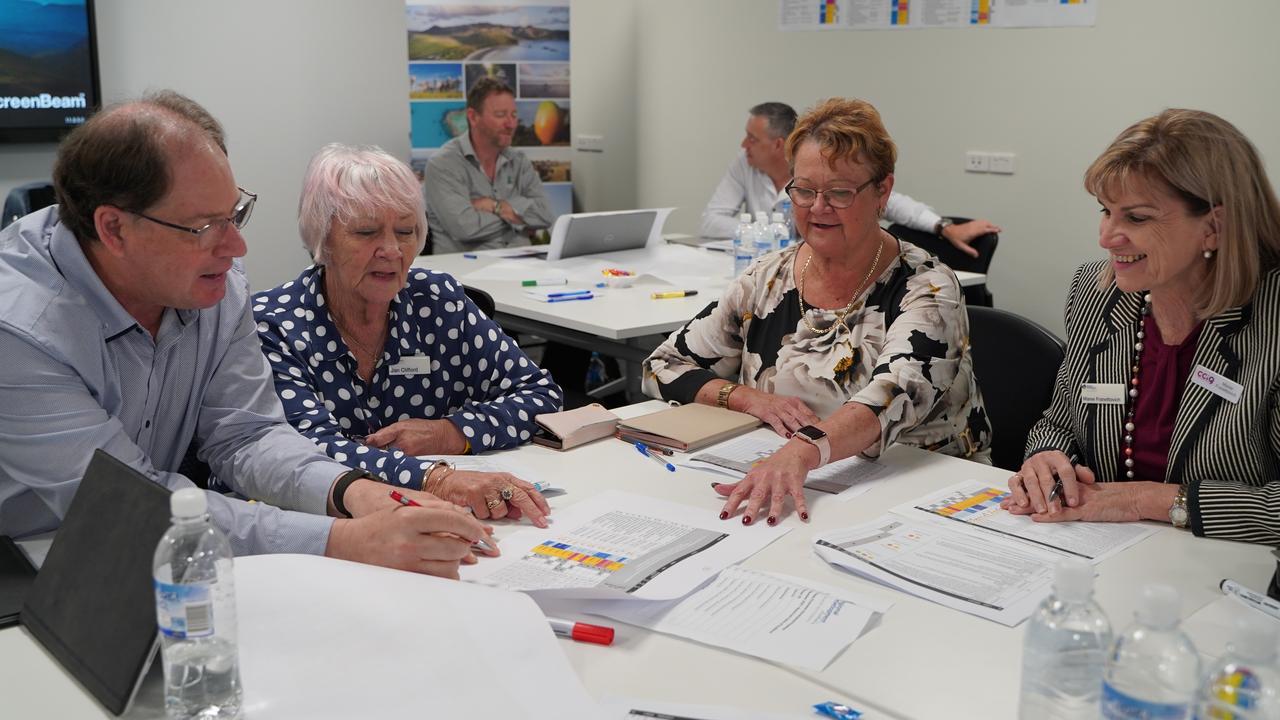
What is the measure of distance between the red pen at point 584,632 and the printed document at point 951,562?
0.43 metres

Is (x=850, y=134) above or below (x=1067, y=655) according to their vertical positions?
above

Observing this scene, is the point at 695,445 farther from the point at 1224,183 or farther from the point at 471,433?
the point at 1224,183

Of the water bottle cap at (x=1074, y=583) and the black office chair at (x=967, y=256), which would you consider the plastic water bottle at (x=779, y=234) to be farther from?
the water bottle cap at (x=1074, y=583)

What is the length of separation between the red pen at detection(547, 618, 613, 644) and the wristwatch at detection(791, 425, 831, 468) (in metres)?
0.73

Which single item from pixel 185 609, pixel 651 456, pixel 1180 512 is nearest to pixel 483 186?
pixel 651 456

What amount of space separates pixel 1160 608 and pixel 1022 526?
0.91 m

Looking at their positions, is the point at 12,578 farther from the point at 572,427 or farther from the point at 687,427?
the point at 687,427

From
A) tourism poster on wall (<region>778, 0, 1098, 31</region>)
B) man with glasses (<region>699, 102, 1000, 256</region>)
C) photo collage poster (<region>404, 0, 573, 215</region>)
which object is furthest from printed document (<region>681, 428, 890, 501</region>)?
photo collage poster (<region>404, 0, 573, 215</region>)

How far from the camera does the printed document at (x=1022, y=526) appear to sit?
1.79 meters

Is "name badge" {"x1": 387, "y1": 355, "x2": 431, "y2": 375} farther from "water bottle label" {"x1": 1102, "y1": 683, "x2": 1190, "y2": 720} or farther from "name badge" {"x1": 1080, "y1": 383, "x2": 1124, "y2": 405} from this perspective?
"water bottle label" {"x1": 1102, "y1": 683, "x2": 1190, "y2": 720}

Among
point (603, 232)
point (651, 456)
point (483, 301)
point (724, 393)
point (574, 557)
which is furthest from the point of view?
point (603, 232)

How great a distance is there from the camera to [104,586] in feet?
4.24

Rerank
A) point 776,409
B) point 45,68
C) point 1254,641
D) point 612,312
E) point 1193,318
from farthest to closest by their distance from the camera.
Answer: point 45,68 → point 612,312 → point 776,409 → point 1193,318 → point 1254,641

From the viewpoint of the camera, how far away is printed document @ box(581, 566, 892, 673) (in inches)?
56.8
